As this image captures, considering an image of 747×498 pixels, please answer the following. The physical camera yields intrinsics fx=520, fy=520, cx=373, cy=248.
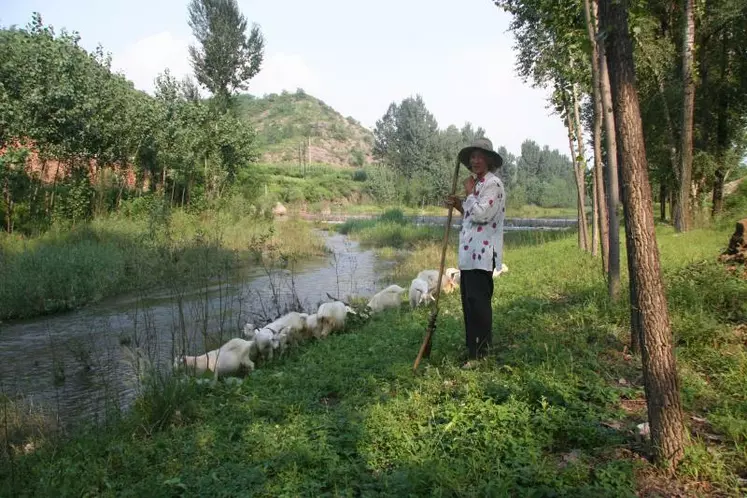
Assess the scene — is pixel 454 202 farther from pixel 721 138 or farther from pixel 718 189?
pixel 721 138

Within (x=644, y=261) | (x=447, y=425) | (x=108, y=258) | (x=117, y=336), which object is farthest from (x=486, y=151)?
(x=108, y=258)

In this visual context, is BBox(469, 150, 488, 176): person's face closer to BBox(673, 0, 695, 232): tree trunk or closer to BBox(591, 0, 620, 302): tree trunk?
BBox(591, 0, 620, 302): tree trunk

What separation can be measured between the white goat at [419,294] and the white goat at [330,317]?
1.25m

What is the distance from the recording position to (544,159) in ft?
271

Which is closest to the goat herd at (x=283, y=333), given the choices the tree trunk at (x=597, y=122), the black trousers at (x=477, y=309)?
the black trousers at (x=477, y=309)

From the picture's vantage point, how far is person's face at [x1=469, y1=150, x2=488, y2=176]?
462 centimetres

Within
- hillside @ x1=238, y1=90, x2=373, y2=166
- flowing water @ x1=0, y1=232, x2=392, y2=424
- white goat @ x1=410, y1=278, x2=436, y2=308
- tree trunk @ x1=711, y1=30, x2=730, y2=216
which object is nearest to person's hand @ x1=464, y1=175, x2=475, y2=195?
flowing water @ x1=0, y1=232, x2=392, y2=424

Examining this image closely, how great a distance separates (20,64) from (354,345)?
14.2 metres

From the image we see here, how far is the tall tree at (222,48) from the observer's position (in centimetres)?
3531

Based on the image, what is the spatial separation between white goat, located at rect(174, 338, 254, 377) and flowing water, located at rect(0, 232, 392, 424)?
7.2 inches

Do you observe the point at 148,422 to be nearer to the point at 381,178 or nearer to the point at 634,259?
the point at 634,259

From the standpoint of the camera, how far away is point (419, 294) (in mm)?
8219

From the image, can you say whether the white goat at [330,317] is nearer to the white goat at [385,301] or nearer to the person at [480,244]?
the white goat at [385,301]

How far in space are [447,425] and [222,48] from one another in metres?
36.9
